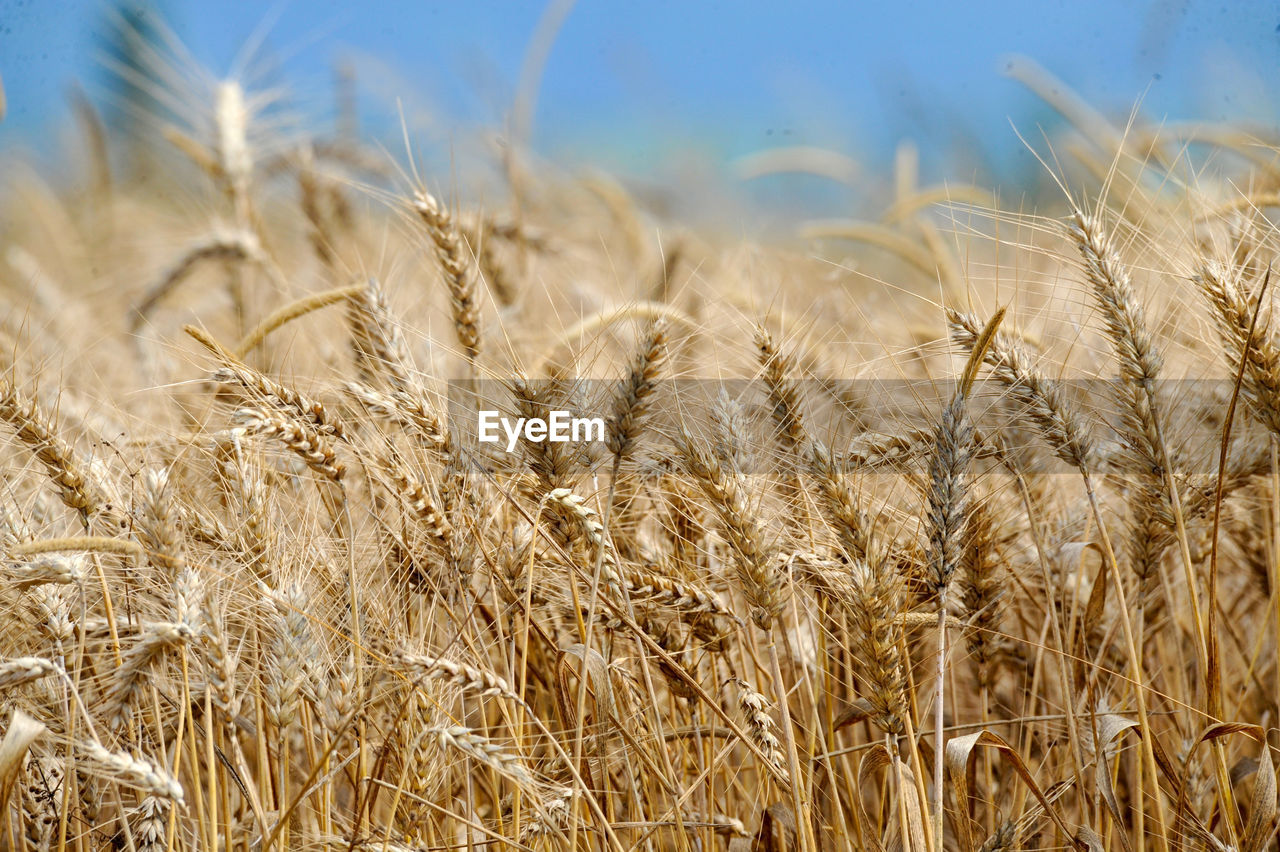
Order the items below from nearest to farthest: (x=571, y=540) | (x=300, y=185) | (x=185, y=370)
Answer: (x=571, y=540)
(x=185, y=370)
(x=300, y=185)

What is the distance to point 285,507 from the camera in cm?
162

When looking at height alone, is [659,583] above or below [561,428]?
below

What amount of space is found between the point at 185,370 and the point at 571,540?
7.20 feet

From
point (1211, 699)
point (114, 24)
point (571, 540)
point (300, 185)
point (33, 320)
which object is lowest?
point (1211, 699)

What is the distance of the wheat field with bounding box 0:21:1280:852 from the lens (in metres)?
1.18

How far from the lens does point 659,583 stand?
132 centimetres

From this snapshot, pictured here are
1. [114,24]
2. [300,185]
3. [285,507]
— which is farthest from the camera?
[114,24]

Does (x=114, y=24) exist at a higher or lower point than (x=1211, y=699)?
higher

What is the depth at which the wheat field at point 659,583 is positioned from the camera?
3.87 ft

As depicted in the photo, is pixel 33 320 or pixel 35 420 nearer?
pixel 35 420

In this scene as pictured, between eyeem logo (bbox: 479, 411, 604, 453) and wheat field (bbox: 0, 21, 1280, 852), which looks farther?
eyeem logo (bbox: 479, 411, 604, 453)

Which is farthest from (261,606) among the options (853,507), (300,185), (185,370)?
(300,185)

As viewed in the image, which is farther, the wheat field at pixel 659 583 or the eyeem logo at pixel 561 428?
the eyeem logo at pixel 561 428

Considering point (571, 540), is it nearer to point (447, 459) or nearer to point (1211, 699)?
point (447, 459)
